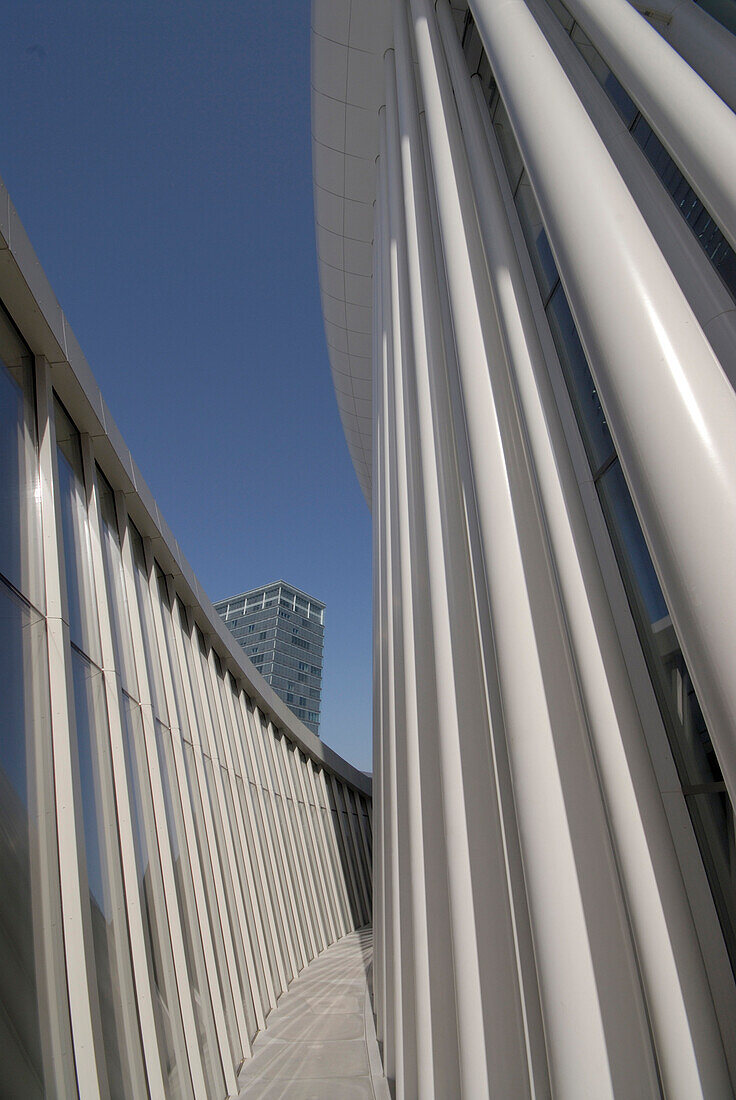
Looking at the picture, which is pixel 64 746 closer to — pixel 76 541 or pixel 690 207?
pixel 76 541

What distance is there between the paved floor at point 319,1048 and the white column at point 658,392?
726cm

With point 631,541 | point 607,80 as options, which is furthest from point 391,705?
point 607,80

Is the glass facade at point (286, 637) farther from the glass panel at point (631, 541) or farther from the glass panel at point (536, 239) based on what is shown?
the glass panel at point (631, 541)

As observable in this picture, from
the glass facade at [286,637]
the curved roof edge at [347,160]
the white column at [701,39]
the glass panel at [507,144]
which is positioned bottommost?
the white column at [701,39]

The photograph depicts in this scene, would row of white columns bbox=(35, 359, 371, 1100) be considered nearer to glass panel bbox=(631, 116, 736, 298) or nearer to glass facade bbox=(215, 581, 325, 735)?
glass panel bbox=(631, 116, 736, 298)

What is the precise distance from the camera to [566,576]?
Result: 3785 mm

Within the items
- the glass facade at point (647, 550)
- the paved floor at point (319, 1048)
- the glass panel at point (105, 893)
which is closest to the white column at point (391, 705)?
the paved floor at point (319, 1048)

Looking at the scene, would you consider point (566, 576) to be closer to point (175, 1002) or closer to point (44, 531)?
point (44, 531)

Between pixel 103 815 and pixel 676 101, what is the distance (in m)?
6.87

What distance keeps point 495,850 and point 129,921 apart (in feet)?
12.1

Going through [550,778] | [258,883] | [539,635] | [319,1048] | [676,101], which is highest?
[676,101]

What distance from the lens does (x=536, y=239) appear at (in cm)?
540

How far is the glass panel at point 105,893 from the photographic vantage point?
16.4ft

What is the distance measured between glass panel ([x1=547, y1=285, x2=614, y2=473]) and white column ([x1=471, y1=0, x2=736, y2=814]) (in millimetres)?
1327
